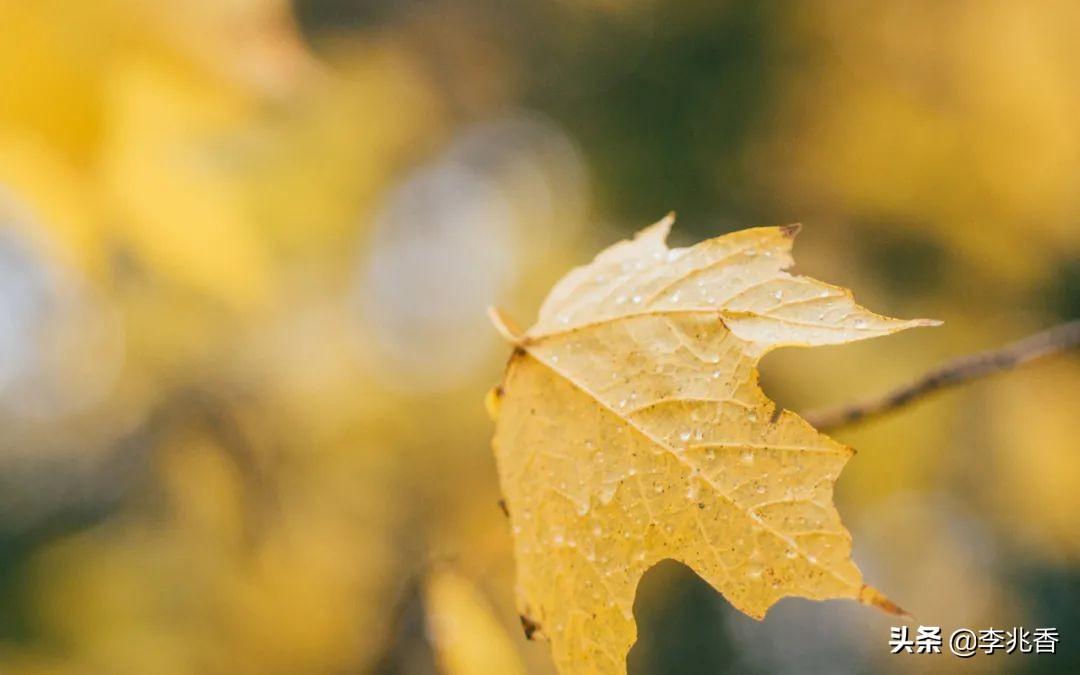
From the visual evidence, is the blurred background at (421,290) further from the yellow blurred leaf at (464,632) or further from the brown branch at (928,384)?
the brown branch at (928,384)

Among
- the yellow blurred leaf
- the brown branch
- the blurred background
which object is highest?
the blurred background

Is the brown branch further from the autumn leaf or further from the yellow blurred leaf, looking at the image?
the yellow blurred leaf

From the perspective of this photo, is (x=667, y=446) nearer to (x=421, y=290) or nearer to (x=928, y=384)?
(x=928, y=384)

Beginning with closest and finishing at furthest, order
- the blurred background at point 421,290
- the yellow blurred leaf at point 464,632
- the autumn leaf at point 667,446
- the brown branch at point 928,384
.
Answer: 1. the autumn leaf at point 667,446
2. the brown branch at point 928,384
3. the yellow blurred leaf at point 464,632
4. the blurred background at point 421,290

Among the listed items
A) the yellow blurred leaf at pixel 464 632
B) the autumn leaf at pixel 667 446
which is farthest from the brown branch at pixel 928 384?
the yellow blurred leaf at pixel 464 632

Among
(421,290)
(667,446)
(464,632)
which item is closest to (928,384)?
(667,446)

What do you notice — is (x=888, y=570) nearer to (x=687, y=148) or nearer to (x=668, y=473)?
(x=687, y=148)

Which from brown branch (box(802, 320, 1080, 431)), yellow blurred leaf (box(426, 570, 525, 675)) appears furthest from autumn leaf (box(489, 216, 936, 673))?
yellow blurred leaf (box(426, 570, 525, 675))

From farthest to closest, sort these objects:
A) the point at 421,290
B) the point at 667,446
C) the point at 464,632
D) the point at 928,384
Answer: the point at 421,290, the point at 464,632, the point at 928,384, the point at 667,446
